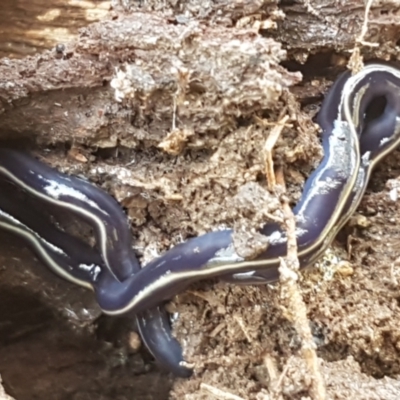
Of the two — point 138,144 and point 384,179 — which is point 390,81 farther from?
point 138,144

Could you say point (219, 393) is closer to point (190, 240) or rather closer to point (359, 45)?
point (190, 240)

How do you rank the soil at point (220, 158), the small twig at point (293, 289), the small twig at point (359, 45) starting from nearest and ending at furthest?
the small twig at point (293, 289)
the soil at point (220, 158)
the small twig at point (359, 45)

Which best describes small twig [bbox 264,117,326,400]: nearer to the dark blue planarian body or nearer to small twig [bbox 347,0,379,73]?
the dark blue planarian body

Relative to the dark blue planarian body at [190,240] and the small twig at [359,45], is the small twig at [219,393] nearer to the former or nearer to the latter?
the dark blue planarian body at [190,240]

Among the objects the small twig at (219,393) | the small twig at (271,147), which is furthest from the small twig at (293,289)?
the small twig at (219,393)

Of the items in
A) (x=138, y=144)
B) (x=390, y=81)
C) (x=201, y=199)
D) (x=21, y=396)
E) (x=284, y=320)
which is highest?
(x=390, y=81)

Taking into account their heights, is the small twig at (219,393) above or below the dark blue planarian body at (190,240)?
below

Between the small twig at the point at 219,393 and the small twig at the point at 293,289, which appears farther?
the small twig at the point at 219,393

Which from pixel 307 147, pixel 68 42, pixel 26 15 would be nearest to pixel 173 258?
pixel 307 147
